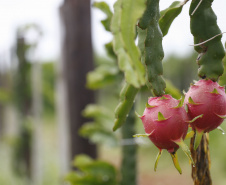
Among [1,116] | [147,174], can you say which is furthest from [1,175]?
[1,116]

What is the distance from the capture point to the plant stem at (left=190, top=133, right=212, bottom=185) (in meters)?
0.67

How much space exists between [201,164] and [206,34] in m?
0.24

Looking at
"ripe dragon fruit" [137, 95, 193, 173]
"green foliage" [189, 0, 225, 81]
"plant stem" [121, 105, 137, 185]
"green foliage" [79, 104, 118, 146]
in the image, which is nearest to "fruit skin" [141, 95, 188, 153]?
"ripe dragon fruit" [137, 95, 193, 173]

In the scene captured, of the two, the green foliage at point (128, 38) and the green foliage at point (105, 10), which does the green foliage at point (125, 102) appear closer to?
the green foliage at point (128, 38)

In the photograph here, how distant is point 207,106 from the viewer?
1.88 ft

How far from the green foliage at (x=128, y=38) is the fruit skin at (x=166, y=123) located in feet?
0.30

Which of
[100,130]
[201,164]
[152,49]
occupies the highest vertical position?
[152,49]

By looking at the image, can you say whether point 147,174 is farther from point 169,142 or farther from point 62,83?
point 169,142

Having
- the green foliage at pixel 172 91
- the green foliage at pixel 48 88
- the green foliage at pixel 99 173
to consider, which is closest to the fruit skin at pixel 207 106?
the green foliage at pixel 172 91

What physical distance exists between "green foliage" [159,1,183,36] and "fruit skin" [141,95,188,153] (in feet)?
0.62

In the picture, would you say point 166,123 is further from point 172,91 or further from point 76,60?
point 76,60

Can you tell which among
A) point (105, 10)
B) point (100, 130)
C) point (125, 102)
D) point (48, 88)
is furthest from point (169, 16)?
point (48, 88)

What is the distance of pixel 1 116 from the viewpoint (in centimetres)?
816

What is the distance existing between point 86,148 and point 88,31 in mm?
591
